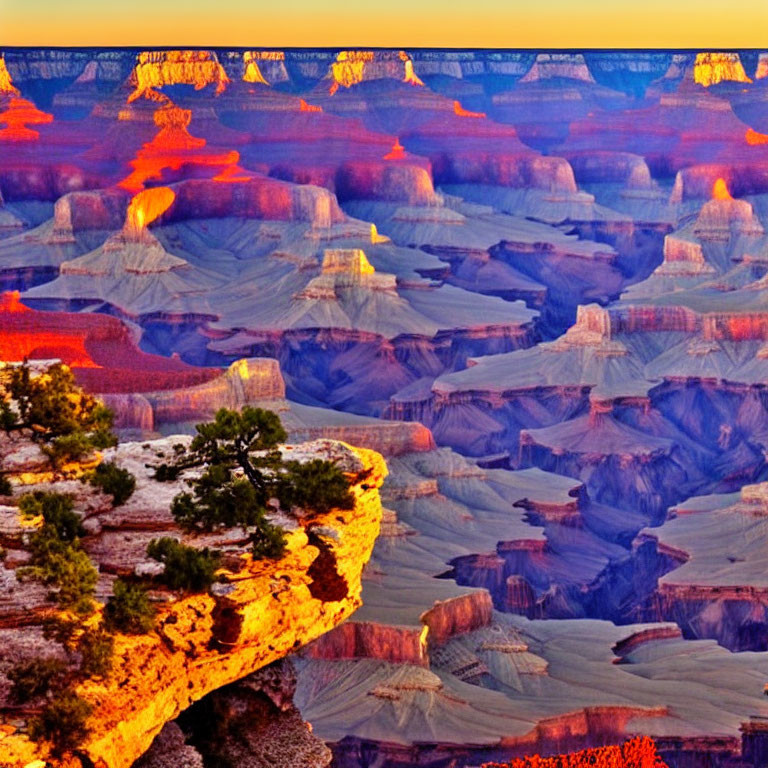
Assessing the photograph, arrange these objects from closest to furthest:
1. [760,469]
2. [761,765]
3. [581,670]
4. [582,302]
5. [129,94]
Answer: [761,765], [581,670], [760,469], [582,302], [129,94]

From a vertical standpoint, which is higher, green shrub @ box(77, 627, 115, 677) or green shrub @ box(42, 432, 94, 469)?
green shrub @ box(42, 432, 94, 469)

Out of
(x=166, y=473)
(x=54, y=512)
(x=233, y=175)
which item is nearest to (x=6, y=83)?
(x=233, y=175)

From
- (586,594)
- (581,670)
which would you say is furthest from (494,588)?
(581,670)

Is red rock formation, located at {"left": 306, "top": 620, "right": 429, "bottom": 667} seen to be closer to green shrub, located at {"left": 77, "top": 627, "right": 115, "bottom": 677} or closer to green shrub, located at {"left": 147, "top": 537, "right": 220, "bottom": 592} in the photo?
green shrub, located at {"left": 147, "top": 537, "right": 220, "bottom": 592}

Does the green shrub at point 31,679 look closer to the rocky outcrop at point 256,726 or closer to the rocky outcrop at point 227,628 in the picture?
the rocky outcrop at point 227,628

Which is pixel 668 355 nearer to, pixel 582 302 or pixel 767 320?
pixel 767 320

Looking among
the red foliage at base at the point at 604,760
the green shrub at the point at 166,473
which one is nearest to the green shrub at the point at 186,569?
the green shrub at the point at 166,473

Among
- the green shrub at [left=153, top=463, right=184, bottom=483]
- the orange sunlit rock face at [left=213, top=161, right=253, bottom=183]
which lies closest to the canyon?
the green shrub at [left=153, top=463, right=184, bottom=483]
